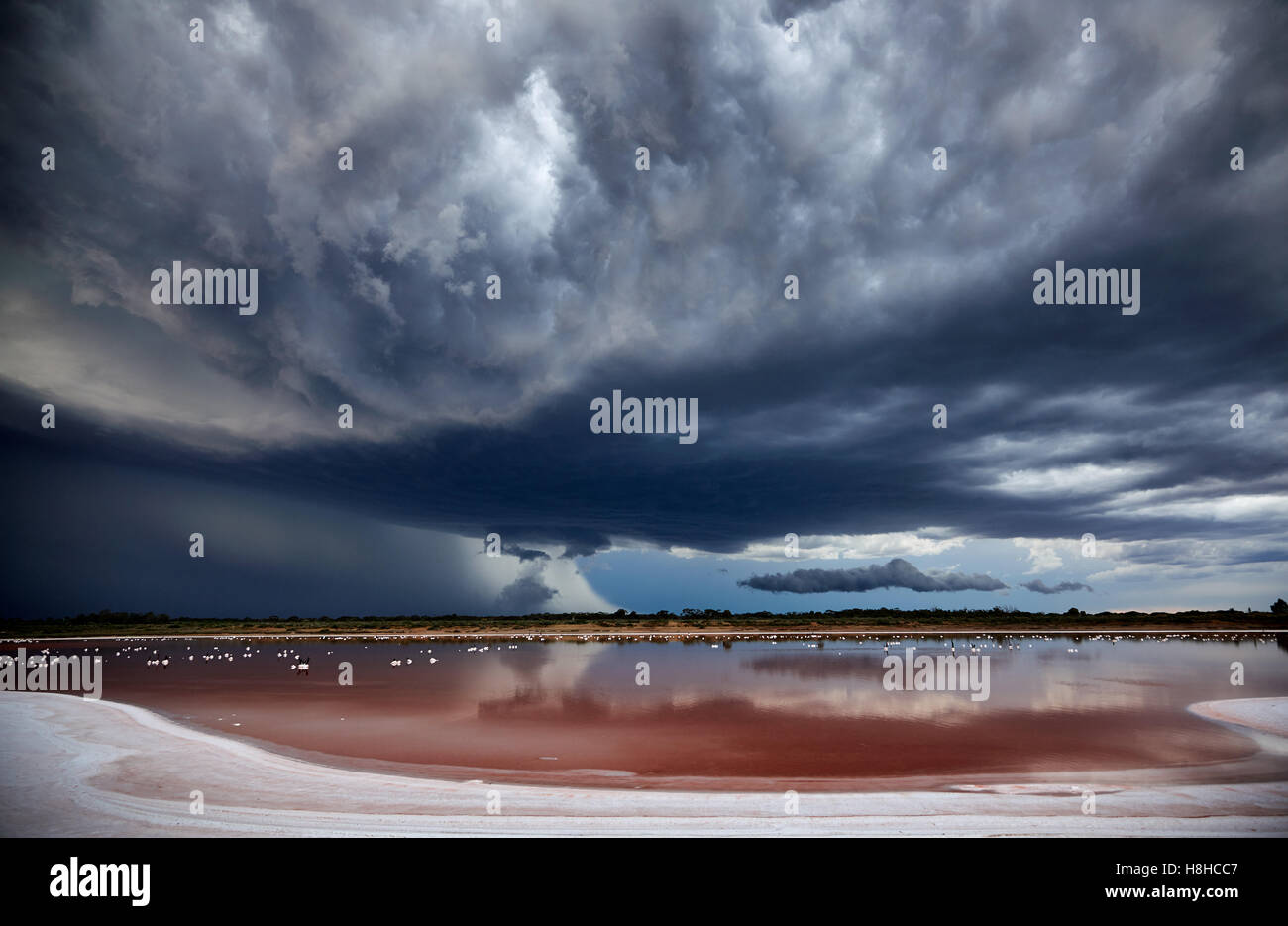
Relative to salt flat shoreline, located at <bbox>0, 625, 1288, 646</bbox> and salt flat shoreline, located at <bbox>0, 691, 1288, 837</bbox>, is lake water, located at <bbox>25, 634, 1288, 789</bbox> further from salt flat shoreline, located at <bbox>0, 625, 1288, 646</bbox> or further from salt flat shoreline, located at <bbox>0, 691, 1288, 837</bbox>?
salt flat shoreline, located at <bbox>0, 625, 1288, 646</bbox>

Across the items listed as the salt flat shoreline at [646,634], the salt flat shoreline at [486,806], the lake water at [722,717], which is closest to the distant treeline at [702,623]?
the salt flat shoreline at [646,634]

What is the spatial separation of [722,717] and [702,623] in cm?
9131

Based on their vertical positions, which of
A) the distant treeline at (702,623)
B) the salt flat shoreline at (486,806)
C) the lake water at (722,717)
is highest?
the salt flat shoreline at (486,806)

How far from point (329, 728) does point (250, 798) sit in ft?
38.1

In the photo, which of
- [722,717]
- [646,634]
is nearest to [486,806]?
[722,717]

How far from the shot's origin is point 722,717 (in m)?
27.8

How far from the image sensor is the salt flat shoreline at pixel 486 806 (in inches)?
472

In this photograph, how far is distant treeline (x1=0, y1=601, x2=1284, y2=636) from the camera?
10619cm

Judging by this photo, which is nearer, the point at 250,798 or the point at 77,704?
the point at 250,798

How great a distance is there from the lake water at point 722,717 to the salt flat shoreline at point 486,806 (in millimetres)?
1714

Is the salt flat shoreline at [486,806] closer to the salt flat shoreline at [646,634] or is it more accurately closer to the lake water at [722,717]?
the lake water at [722,717]
